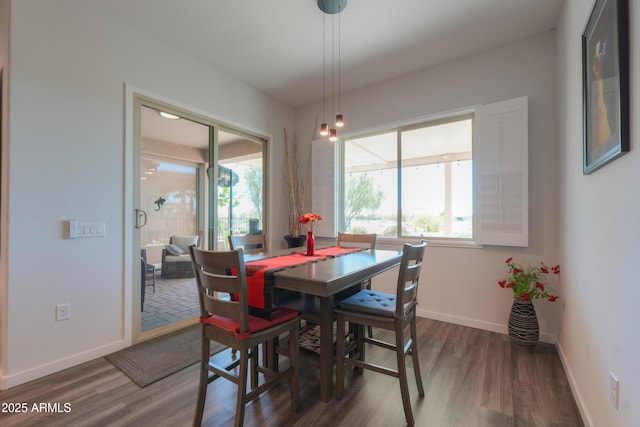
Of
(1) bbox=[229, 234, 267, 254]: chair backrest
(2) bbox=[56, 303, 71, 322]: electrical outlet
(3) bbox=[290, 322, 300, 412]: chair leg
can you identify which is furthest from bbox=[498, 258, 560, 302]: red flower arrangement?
(2) bbox=[56, 303, 71, 322]: electrical outlet

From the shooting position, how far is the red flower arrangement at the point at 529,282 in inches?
95.0

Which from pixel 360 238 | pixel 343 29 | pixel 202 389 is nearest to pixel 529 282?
pixel 360 238

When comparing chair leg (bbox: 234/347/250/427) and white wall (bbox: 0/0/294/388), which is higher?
white wall (bbox: 0/0/294/388)

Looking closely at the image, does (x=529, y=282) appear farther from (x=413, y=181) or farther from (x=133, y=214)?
(x=133, y=214)

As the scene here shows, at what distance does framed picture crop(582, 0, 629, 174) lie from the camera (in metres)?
1.10

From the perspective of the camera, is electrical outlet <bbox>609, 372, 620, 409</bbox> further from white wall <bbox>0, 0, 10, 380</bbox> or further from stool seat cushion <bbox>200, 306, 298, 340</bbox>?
white wall <bbox>0, 0, 10, 380</bbox>

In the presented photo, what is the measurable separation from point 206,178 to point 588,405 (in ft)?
11.7

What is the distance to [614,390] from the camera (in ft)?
3.95

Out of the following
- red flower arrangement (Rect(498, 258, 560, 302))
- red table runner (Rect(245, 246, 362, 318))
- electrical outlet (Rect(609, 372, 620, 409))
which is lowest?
electrical outlet (Rect(609, 372, 620, 409))

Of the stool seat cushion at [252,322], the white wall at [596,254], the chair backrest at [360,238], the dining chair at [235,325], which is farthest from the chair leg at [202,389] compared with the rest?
the white wall at [596,254]

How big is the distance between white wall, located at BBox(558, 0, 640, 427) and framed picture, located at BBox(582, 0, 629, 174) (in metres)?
0.04

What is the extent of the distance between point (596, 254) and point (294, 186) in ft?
11.1

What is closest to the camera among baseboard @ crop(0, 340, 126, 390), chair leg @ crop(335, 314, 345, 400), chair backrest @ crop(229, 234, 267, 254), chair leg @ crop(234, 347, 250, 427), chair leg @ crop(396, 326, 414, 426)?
chair leg @ crop(234, 347, 250, 427)

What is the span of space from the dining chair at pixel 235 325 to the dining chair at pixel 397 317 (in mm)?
293
